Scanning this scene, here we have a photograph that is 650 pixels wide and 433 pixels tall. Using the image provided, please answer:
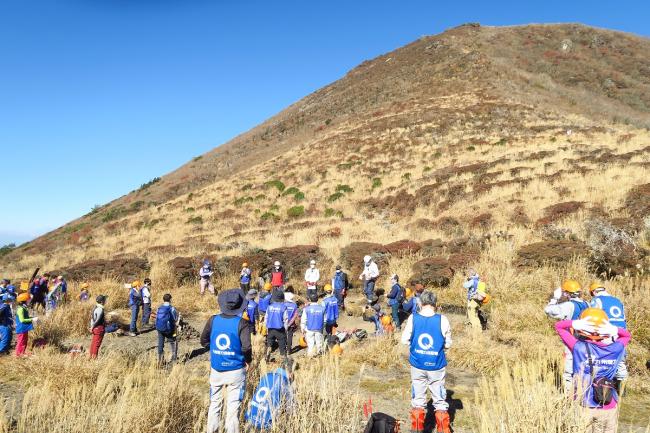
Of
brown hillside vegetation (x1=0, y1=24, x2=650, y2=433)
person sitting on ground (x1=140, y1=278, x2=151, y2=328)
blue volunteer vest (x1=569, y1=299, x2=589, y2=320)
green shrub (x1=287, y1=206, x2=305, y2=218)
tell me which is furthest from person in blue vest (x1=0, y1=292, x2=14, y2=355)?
green shrub (x1=287, y1=206, x2=305, y2=218)

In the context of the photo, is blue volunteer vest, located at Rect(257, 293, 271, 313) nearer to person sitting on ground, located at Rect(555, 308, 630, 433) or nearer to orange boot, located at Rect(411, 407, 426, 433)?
orange boot, located at Rect(411, 407, 426, 433)

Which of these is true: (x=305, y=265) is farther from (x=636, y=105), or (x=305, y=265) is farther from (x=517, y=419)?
(x=636, y=105)

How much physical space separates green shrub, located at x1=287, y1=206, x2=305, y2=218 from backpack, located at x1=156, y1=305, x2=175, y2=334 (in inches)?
715

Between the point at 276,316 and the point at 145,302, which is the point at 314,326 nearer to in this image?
the point at 276,316

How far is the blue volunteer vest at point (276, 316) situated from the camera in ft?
28.6

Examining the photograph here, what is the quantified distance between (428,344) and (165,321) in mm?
6093

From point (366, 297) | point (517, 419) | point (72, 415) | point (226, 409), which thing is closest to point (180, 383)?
point (226, 409)

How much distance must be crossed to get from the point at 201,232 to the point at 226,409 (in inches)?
908

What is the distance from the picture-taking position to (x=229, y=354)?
4820 mm

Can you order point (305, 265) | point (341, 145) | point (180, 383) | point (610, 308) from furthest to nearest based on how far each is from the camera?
point (341, 145) < point (305, 265) < point (610, 308) < point (180, 383)

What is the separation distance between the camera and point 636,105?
46.4 meters

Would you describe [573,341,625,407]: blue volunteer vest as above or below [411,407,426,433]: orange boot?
above

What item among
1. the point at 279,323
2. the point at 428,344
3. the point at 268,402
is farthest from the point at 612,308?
the point at 279,323

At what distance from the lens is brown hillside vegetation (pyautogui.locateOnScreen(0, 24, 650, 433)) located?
5.48 meters
